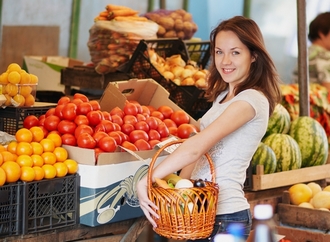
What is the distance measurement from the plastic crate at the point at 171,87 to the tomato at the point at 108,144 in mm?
1379

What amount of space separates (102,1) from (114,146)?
6.48 meters

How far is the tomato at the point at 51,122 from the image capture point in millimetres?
3082

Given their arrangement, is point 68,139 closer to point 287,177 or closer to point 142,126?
point 142,126

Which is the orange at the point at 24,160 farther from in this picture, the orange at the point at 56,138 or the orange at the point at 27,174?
the orange at the point at 56,138

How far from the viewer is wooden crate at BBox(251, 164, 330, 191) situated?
147 inches

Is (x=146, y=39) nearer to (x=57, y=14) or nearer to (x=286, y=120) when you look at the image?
(x=286, y=120)

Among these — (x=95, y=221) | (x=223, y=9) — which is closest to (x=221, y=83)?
(x=95, y=221)

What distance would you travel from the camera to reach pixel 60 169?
275cm

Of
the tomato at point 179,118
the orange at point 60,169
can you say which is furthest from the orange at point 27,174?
the tomato at point 179,118

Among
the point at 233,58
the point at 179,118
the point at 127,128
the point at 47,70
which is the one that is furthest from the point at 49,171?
the point at 47,70

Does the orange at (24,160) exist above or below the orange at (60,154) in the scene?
below

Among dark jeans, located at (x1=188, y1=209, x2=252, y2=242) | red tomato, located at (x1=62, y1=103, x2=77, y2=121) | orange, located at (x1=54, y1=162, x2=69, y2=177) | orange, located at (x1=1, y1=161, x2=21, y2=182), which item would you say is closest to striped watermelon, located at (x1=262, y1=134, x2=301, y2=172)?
red tomato, located at (x1=62, y1=103, x2=77, y2=121)

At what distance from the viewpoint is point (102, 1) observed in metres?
9.10

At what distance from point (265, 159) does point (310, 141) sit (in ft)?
2.21
